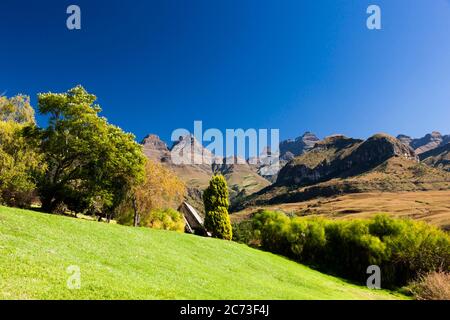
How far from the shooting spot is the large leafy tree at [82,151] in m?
40.1

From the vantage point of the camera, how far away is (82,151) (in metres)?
39.5

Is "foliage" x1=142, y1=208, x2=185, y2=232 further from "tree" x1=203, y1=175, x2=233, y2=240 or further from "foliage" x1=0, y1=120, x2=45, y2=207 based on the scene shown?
"foliage" x1=0, y1=120, x2=45, y2=207

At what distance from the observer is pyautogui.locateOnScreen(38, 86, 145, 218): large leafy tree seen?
4012 cm

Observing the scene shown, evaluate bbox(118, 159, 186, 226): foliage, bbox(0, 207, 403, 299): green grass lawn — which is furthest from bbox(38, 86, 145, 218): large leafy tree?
bbox(0, 207, 403, 299): green grass lawn

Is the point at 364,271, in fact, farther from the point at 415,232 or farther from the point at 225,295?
the point at 225,295

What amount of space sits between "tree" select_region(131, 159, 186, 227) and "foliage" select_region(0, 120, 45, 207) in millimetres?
12675

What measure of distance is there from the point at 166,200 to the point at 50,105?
2023 centimetres

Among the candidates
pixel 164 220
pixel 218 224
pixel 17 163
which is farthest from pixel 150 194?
pixel 17 163

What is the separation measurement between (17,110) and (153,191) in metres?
21.2

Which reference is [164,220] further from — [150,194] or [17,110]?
[17,110]

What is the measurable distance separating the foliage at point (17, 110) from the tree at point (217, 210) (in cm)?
2613

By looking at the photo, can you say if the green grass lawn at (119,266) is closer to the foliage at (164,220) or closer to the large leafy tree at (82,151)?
the large leafy tree at (82,151)

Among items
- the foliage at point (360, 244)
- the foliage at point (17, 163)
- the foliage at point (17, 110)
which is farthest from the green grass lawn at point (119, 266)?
the foliage at point (17, 110)

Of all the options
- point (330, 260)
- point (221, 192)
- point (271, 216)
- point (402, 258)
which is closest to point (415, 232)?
point (402, 258)
